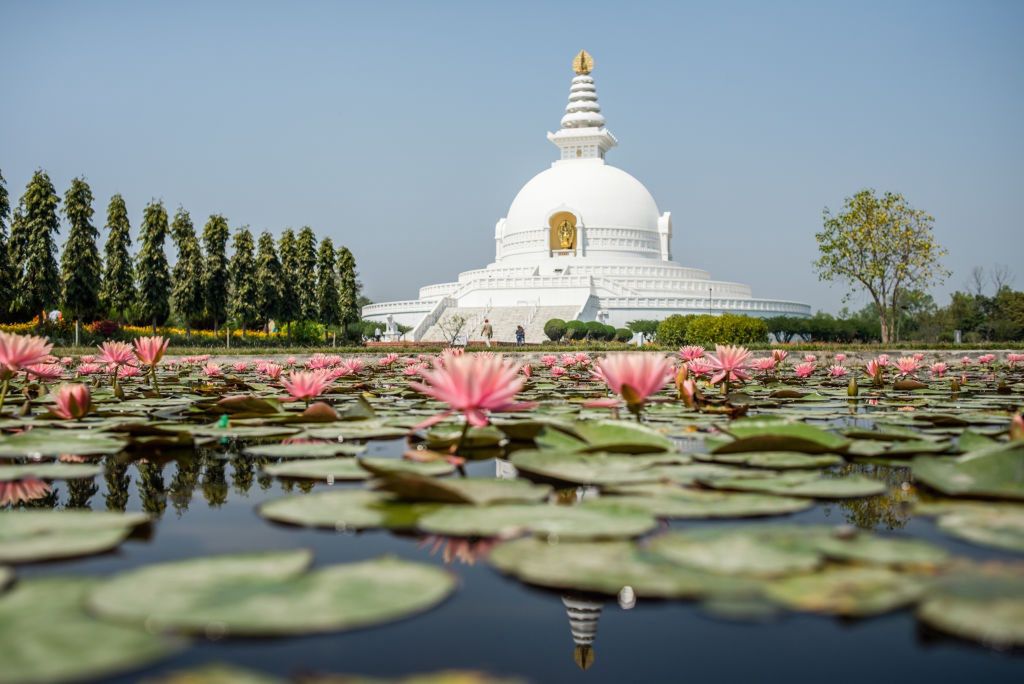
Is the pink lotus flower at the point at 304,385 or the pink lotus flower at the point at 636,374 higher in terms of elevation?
the pink lotus flower at the point at 636,374

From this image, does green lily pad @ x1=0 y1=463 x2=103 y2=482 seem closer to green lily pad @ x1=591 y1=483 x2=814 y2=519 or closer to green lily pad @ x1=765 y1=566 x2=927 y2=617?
green lily pad @ x1=591 y1=483 x2=814 y2=519

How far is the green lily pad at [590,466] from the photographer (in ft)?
7.11

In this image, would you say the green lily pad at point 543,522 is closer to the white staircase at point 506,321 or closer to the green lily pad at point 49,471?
the green lily pad at point 49,471

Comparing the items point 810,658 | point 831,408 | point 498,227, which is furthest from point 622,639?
point 498,227

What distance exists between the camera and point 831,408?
177 inches

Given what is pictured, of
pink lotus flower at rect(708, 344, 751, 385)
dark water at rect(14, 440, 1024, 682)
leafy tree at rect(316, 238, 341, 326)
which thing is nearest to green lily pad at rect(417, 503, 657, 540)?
dark water at rect(14, 440, 1024, 682)

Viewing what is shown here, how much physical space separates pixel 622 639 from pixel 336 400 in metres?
4.33

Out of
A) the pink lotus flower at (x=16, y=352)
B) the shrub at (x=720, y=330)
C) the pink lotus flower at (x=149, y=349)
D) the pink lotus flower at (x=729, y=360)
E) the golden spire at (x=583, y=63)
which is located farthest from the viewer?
the golden spire at (x=583, y=63)

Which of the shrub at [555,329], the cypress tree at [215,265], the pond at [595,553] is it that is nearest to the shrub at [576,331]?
the shrub at [555,329]

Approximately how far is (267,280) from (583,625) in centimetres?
3093

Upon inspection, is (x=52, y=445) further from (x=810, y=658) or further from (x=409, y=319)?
(x=409, y=319)

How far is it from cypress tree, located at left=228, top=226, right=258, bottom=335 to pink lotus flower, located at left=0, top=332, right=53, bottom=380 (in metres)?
27.9

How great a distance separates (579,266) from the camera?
4025 centimetres

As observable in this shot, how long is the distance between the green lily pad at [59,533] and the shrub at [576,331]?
2777 centimetres
